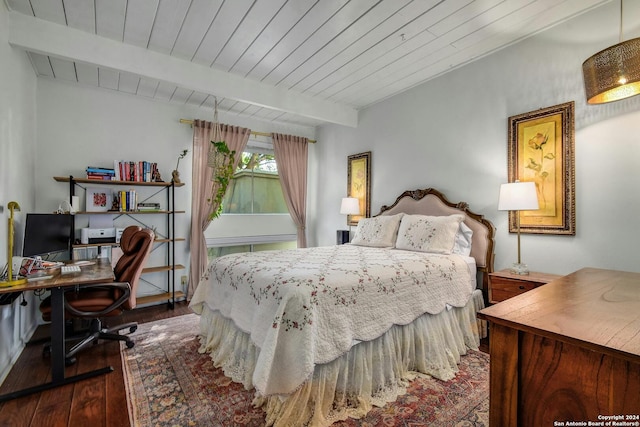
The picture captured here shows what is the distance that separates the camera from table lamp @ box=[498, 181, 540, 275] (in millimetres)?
2436

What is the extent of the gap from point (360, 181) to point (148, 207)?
289 centimetres

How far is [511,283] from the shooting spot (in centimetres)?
242

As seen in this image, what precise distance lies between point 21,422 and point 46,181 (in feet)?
8.60

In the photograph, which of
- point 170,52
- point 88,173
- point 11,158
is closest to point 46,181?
point 88,173

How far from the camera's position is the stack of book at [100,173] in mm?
3342

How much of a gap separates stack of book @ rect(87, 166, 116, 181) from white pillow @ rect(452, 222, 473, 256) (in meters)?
3.88

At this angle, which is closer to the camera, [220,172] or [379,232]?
[379,232]

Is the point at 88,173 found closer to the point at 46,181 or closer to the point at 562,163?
the point at 46,181

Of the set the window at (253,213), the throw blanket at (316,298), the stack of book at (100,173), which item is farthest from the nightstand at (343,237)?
the stack of book at (100,173)

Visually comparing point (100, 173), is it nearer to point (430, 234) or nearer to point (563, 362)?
point (430, 234)

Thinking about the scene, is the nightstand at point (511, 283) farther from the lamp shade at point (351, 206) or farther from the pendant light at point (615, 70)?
the lamp shade at point (351, 206)

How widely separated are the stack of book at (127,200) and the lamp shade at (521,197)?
13.0 feet

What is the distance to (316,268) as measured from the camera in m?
2.12

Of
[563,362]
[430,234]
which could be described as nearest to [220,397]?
[563,362]
